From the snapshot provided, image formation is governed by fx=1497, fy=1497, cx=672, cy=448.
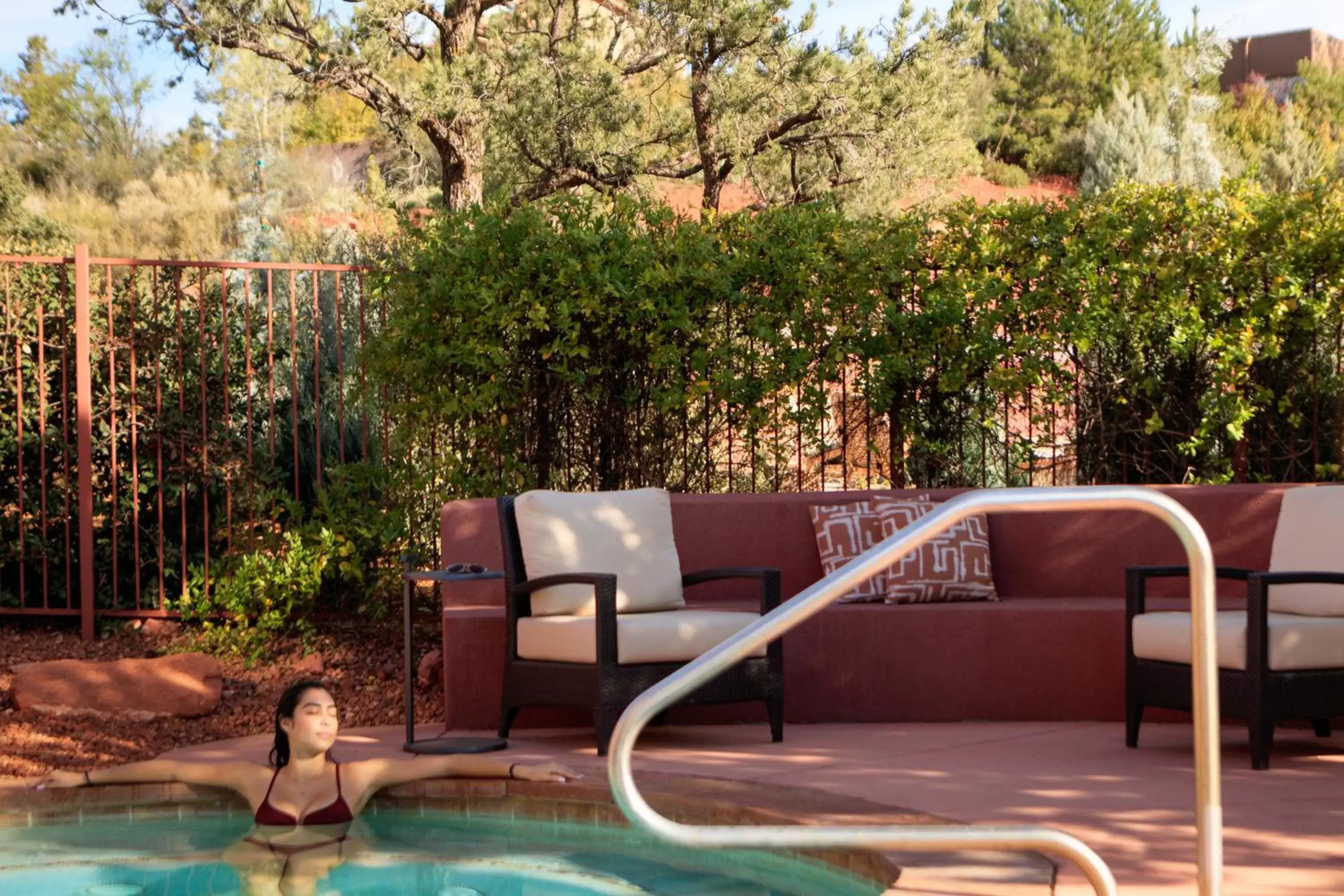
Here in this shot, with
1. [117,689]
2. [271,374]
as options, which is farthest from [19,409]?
[117,689]

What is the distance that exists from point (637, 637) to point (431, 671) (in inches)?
64.8

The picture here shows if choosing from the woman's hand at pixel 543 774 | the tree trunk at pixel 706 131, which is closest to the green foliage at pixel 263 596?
the woman's hand at pixel 543 774

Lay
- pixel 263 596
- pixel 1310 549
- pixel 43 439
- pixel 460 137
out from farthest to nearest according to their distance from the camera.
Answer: pixel 460 137
pixel 43 439
pixel 263 596
pixel 1310 549

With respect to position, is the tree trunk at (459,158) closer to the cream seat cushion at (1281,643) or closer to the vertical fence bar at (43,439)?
Result: the vertical fence bar at (43,439)

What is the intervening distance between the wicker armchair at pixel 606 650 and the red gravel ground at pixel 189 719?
0.98 meters

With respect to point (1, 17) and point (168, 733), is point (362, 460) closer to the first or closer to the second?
point (168, 733)

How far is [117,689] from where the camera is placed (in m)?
5.94

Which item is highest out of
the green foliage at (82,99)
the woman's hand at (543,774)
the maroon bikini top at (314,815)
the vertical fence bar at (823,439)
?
the green foliage at (82,99)

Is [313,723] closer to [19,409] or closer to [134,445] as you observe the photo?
[134,445]

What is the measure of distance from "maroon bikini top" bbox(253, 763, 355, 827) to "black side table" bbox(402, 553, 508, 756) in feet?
2.42

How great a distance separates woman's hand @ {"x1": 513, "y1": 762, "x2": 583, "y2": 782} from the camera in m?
4.35

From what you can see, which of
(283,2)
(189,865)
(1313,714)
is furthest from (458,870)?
(283,2)

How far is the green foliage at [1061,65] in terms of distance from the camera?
102 ft

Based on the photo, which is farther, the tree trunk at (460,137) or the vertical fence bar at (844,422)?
the tree trunk at (460,137)
